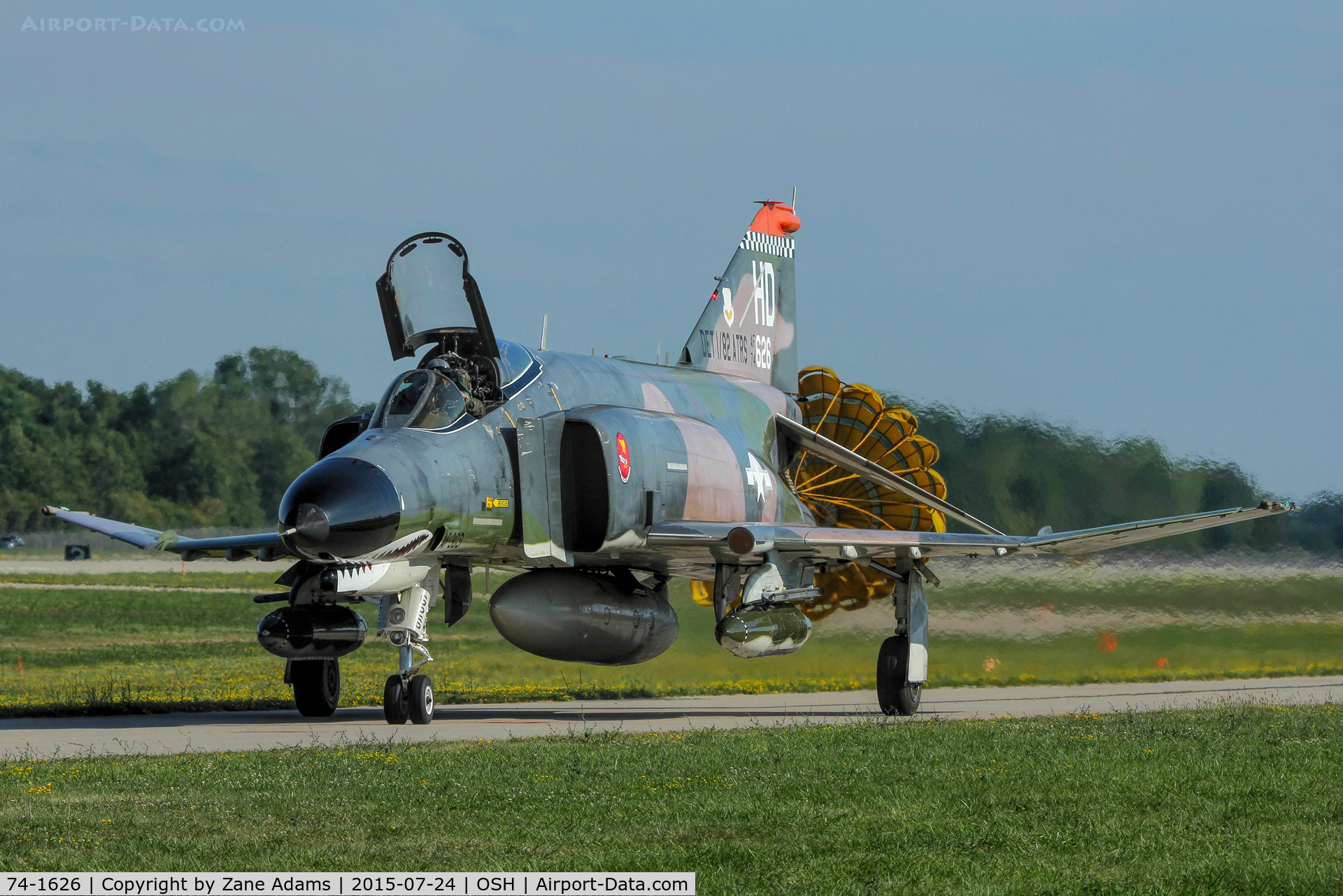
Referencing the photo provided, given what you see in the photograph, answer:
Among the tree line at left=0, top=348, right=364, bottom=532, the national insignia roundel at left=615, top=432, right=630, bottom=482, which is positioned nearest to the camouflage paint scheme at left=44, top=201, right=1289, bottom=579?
the national insignia roundel at left=615, top=432, right=630, bottom=482

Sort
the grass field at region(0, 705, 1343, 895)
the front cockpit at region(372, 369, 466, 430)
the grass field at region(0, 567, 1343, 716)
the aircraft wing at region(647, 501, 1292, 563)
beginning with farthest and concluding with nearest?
the grass field at region(0, 567, 1343, 716) → the aircraft wing at region(647, 501, 1292, 563) → the front cockpit at region(372, 369, 466, 430) → the grass field at region(0, 705, 1343, 895)

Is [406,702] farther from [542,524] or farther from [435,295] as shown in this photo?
Answer: [435,295]

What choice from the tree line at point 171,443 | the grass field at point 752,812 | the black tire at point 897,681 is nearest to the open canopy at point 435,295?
the grass field at point 752,812

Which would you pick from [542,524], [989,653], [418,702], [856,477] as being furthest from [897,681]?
[418,702]

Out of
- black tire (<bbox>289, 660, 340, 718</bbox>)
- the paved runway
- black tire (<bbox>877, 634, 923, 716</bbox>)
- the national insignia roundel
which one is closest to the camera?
the paved runway

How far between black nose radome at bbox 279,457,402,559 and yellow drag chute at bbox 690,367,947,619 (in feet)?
24.8

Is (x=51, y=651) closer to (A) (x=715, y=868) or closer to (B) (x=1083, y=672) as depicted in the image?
(B) (x=1083, y=672)

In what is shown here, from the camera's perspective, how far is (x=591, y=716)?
16531 millimetres

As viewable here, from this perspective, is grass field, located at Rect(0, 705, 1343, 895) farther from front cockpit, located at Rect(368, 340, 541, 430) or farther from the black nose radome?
front cockpit, located at Rect(368, 340, 541, 430)

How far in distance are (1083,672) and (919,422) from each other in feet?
14.1

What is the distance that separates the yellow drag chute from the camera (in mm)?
18750

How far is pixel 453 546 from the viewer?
13414 mm

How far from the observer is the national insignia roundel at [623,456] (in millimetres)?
14273

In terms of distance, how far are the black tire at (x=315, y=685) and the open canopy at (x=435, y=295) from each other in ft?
12.5
